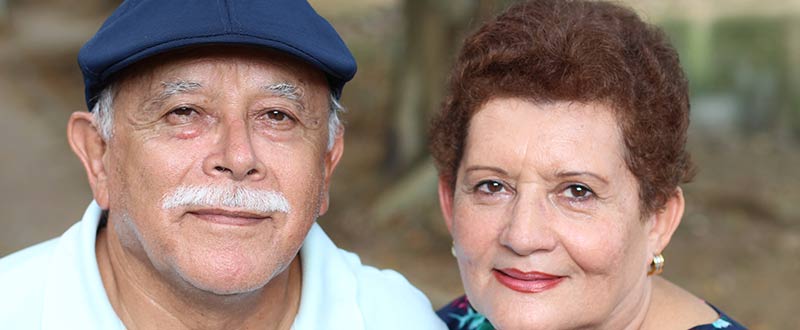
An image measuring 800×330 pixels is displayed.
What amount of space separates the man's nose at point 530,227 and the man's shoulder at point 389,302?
1.76ft

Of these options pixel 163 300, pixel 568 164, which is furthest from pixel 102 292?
pixel 568 164

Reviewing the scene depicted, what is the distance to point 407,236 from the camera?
7.68 m

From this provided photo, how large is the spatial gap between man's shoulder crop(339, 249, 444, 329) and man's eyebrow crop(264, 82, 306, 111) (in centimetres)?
68

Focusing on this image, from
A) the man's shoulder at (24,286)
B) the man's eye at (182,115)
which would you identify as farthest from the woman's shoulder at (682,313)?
the man's shoulder at (24,286)

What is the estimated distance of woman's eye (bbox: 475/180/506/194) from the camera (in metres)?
2.83

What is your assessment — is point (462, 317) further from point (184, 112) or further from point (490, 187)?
point (184, 112)

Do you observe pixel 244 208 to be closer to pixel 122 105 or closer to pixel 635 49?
pixel 122 105

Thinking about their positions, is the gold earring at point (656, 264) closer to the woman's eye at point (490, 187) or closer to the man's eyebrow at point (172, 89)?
the woman's eye at point (490, 187)

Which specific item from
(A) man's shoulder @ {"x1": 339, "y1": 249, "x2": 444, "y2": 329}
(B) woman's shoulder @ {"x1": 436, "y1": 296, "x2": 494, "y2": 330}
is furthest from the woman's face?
(B) woman's shoulder @ {"x1": 436, "y1": 296, "x2": 494, "y2": 330}

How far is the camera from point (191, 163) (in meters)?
2.60

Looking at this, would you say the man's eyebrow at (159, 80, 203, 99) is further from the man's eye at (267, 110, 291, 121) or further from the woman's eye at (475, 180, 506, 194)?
the woman's eye at (475, 180, 506, 194)

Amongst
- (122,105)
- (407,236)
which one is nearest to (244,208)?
(122,105)

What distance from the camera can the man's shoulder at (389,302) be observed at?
3076 mm

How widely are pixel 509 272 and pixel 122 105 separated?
1.17 metres
